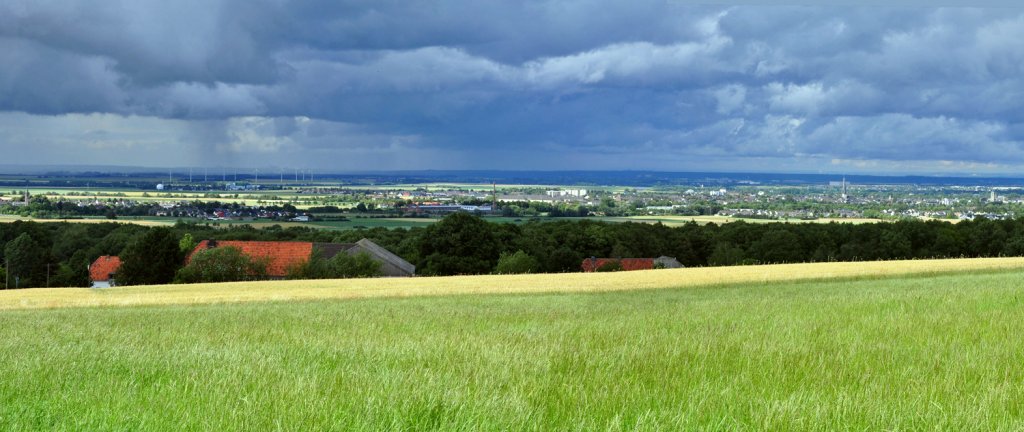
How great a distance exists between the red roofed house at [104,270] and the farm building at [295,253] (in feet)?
19.5

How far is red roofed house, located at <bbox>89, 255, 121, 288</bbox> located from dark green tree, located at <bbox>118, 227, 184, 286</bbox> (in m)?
3.33

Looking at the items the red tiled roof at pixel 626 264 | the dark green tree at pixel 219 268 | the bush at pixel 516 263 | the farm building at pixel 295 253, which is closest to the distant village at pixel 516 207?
the red tiled roof at pixel 626 264

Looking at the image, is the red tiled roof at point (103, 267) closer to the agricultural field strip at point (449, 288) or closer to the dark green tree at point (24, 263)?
the dark green tree at point (24, 263)

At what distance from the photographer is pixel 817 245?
72625mm

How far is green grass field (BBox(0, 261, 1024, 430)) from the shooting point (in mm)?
4141

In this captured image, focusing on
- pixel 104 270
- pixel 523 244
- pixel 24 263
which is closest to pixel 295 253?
pixel 104 270

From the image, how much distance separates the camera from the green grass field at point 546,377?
4.14 metres

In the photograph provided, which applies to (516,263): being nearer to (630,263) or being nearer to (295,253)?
(630,263)

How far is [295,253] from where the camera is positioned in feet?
198

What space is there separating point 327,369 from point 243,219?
375ft

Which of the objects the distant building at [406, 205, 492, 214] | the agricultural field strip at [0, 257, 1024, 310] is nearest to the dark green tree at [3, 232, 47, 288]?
the agricultural field strip at [0, 257, 1024, 310]

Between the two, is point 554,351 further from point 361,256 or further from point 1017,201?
point 1017,201

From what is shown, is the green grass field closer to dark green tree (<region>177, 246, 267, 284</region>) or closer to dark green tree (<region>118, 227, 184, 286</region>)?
dark green tree (<region>177, 246, 267, 284</region>)

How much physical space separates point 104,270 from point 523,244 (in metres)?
30.8
